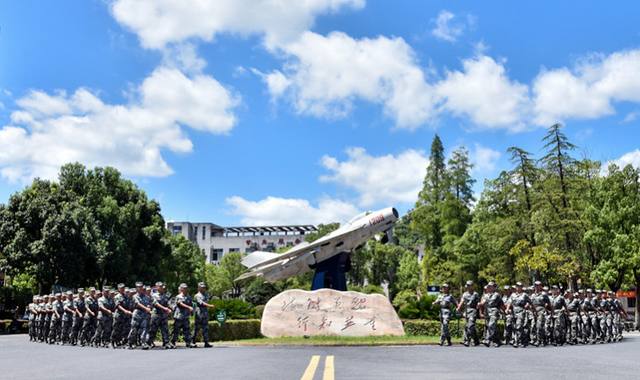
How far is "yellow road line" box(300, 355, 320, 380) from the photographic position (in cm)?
872

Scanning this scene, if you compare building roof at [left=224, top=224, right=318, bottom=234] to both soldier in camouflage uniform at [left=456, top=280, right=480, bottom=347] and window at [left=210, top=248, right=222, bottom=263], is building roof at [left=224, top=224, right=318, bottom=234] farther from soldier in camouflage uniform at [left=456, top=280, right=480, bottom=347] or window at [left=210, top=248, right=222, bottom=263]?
soldier in camouflage uniform at [left=456, top=280, right=480, bottom=347]

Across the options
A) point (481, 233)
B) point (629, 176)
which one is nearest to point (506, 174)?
point (481, 233)

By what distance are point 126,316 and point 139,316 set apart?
1.55m

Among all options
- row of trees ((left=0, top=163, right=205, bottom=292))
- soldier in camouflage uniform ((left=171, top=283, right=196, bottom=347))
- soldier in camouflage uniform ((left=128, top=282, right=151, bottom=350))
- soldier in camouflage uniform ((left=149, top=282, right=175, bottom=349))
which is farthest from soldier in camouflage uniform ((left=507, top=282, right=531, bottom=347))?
A: row of trees ((left=0, top=163, right=205, bottom=292))

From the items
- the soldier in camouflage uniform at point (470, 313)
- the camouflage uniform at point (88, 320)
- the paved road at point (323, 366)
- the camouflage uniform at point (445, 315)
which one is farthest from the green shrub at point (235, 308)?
the paved road at point (323, 366)

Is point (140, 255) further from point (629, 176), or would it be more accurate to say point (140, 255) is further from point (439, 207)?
point (629, 176)

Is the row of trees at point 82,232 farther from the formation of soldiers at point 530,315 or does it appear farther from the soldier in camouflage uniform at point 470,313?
the soldier in camouflage uniform at point 470,313

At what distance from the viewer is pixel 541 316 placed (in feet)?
59.9

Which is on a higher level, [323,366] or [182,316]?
[182,316]

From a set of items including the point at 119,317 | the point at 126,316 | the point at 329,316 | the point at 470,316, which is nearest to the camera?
the point at 470,316

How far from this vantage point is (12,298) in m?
38.7

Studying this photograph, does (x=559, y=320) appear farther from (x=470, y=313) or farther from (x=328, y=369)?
(x=328, y=369)

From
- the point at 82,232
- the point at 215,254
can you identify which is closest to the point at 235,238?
the point at 215,254

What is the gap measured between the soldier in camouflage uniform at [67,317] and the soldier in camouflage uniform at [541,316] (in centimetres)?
1460
